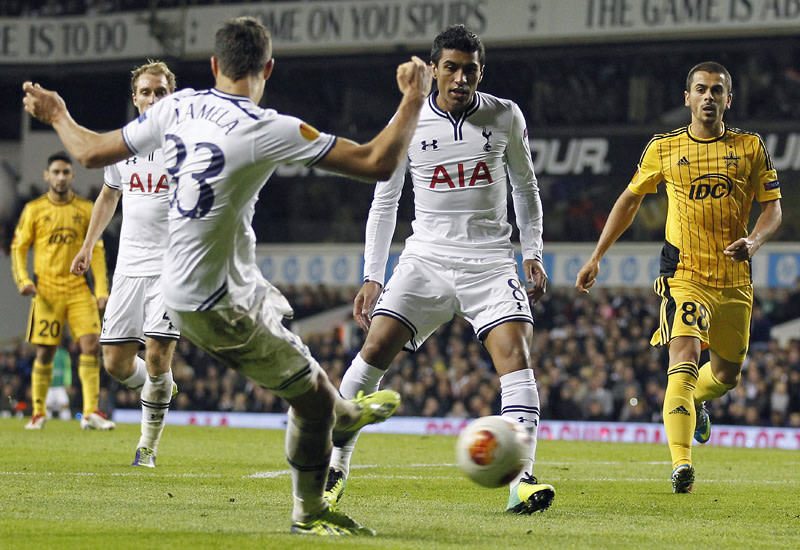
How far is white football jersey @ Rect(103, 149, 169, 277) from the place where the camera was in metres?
8.11

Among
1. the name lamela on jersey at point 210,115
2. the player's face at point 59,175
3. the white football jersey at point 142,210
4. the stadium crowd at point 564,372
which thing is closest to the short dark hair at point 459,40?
the name lamela on jersey at point 210,115

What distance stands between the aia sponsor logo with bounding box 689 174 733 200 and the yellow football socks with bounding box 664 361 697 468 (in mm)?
1106

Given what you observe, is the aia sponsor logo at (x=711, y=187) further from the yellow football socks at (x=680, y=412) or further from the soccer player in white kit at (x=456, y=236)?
the soccer player in white kit at (x=456, y=236)

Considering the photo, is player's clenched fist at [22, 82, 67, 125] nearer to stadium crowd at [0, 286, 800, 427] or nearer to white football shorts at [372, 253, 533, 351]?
white football shorts at [372, 253, 533, 351]

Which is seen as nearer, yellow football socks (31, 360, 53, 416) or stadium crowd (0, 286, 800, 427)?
yellow football socks (31, 360, 53, 416)

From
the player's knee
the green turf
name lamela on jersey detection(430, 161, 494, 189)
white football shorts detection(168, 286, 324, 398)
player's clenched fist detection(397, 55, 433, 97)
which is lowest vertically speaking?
the green turf

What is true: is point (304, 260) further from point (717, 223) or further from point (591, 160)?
point (717, 223)

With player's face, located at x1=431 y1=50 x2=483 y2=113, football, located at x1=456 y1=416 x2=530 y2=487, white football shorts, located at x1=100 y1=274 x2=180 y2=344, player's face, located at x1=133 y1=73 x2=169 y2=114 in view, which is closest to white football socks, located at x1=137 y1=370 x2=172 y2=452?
white football shorts, located at x1=100 y1=274 x2=180 y2=344

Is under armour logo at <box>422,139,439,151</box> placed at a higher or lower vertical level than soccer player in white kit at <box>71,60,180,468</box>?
higher

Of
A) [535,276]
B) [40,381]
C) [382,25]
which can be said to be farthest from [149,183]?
[382,25]

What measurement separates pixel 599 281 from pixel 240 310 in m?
20.1

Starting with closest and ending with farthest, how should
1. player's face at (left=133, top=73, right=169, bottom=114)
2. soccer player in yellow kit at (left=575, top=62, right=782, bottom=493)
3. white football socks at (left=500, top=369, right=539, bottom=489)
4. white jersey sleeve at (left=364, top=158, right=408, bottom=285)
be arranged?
white football socks at (left=500, top=369, right=539, bottom=489) → white jersey sleeve at (left=364, top=158, right=408, bottom=285) → soccer player in yellow kit at (left=575, top=62, right=782, bottom=493) → player's face at (left=133, top=73, right=169, bottom=114)

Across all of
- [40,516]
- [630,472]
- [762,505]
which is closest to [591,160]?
[630,472]

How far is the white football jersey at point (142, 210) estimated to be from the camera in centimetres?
811
